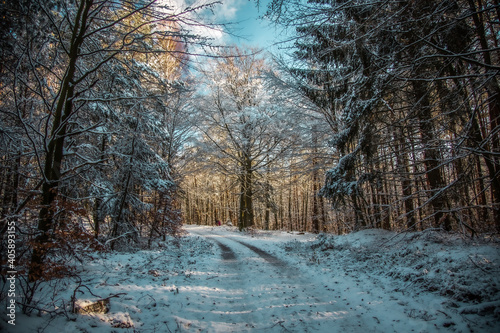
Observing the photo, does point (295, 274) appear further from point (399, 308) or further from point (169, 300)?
point (169, 300)

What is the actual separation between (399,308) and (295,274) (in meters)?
2.60

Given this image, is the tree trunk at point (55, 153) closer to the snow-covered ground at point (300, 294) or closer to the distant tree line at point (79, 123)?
the distant tree line at point (79, 123)

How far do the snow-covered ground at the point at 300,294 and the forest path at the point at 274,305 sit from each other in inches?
0.6

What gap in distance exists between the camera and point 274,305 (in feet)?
13.6

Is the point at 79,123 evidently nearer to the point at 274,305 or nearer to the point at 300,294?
the point at 274,305

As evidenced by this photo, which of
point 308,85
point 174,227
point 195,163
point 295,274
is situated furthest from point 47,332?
point 195,163

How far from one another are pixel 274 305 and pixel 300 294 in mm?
756

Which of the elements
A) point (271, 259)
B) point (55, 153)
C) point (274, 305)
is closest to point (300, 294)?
point (274, 305)

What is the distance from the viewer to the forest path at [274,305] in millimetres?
3453

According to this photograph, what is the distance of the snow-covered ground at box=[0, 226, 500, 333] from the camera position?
10.5ft

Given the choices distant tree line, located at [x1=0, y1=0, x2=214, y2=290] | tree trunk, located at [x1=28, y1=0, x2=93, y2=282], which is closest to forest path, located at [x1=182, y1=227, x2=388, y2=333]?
distant tree line, located at [x1=0, y1=0, x2=214, y2=290]

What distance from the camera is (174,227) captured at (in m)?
10.1

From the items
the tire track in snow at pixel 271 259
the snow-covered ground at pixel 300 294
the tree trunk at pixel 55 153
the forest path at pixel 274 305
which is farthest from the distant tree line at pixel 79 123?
the tire track in snow at pixel 271 259

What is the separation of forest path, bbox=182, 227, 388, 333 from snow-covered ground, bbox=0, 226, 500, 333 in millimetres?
16
